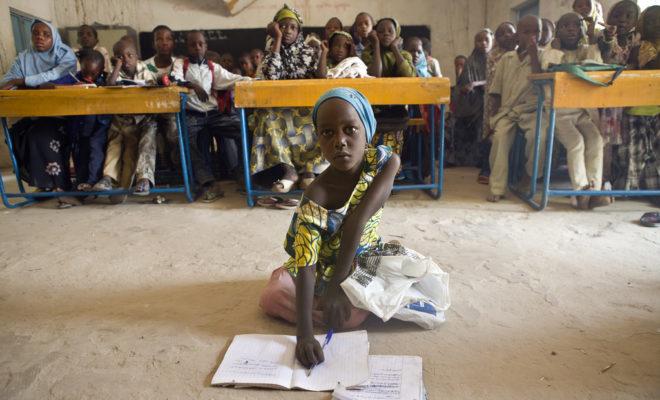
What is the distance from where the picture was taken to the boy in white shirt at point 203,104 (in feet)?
12.2

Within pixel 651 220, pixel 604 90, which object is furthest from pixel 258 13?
pixel 651 220

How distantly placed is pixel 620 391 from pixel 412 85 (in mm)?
2295

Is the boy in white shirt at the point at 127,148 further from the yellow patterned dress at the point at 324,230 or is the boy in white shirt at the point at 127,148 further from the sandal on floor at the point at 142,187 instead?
the yellow patterned dress at the point at 324,230

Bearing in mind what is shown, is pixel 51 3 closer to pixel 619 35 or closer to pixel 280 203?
pixel 280 203

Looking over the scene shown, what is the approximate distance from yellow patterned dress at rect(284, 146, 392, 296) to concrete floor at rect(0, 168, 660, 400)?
0.82 ft

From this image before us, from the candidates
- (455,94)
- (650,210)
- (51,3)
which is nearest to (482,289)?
(650,210)

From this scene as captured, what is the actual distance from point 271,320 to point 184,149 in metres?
2.34

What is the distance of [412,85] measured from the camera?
10.0 feet

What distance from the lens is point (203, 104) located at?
3840mm

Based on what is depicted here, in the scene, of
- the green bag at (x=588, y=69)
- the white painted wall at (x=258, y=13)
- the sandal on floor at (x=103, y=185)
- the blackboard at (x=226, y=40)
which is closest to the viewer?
the green bag at (x=588, y=69)

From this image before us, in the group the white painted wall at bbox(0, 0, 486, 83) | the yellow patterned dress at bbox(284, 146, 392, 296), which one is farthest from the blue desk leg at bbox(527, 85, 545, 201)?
the white painted wall at bbox(0, 0, 486, 83)

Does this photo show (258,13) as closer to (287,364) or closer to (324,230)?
(324,230)

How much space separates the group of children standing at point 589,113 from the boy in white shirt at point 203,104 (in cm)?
221

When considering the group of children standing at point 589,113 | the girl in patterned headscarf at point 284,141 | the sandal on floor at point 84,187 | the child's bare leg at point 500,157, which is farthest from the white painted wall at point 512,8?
the sandal on floor at point 84,187
